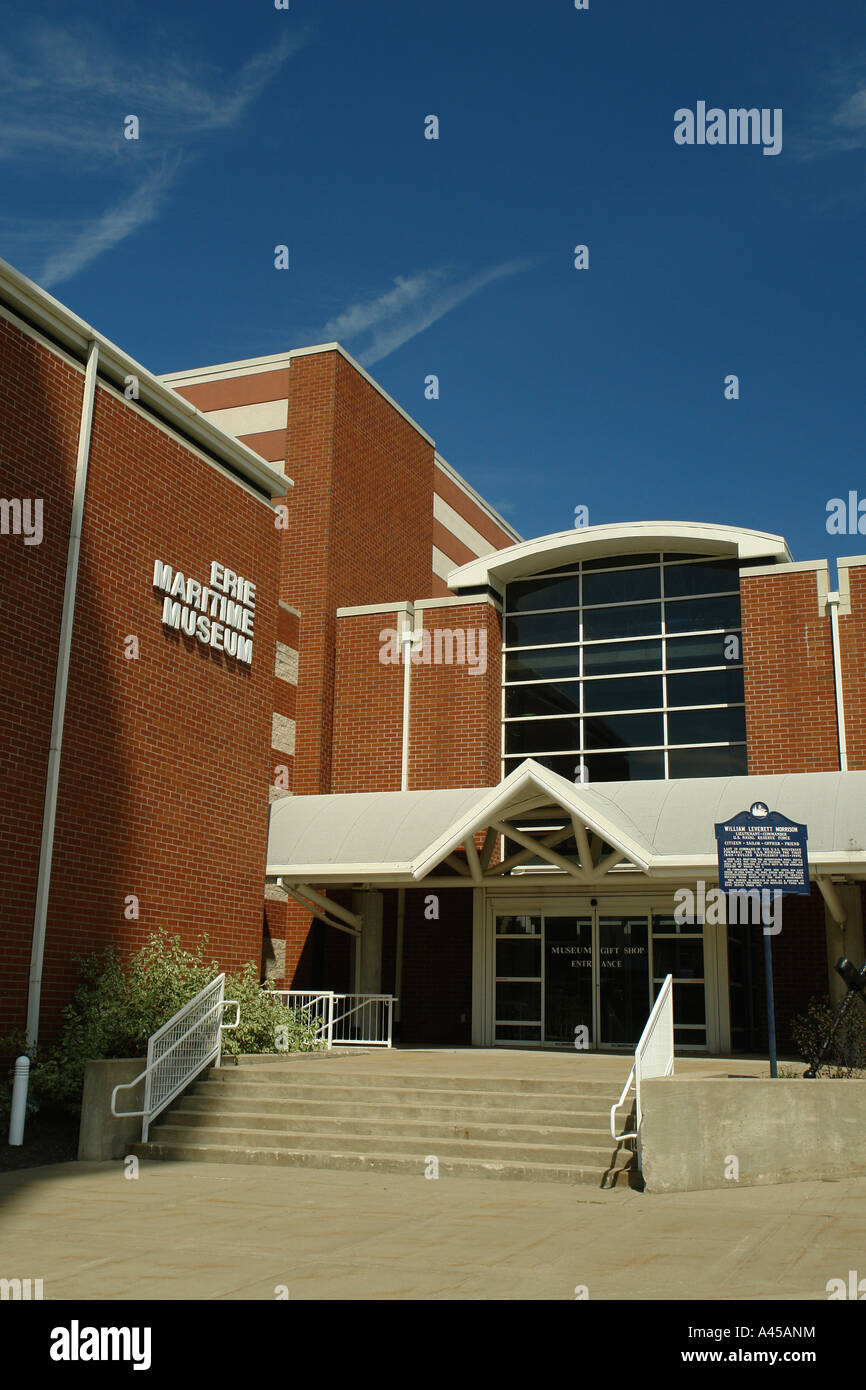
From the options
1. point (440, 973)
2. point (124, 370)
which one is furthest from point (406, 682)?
point (124, 370)

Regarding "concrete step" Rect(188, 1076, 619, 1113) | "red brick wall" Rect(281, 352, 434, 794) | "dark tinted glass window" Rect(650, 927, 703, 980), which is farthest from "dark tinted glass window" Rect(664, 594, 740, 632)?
"concrete step" Rect(188, 1076, 619, 1113)

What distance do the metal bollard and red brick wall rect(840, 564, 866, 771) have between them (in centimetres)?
1368

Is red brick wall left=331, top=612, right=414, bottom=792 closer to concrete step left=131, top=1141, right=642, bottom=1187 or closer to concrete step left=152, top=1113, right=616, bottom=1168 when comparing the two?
concrete step left=152, top=1113, right=616, bottom=1168

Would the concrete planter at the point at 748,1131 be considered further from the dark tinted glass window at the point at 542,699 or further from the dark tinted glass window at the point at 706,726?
the dark tinted glass window at the point at 542,699

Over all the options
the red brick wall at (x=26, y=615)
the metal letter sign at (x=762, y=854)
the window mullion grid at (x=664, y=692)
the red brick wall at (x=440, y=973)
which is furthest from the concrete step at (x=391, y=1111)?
the window mullion grid at (x=664, y=692)

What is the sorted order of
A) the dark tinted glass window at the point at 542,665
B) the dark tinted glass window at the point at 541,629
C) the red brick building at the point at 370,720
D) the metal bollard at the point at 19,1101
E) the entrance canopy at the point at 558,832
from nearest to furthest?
the metal bollard at the point at 19,1101, the red brick building at the point at 370,720, the entrance canopy at the point at 558,832, the dark tinted glass window at the point at 542,665, the dark tinted glass window at the point at 541,629

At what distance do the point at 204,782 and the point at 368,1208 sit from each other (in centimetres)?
918

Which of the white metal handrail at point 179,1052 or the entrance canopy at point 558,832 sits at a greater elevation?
the entrance canopy at point 558,832

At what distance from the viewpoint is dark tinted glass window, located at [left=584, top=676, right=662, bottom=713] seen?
73.8 feet

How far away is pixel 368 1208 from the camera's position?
932 centimetres

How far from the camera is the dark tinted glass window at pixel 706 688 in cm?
2189

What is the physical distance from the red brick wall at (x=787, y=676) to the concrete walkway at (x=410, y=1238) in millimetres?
10998

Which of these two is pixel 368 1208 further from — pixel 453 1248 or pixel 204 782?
pixel 204 782
